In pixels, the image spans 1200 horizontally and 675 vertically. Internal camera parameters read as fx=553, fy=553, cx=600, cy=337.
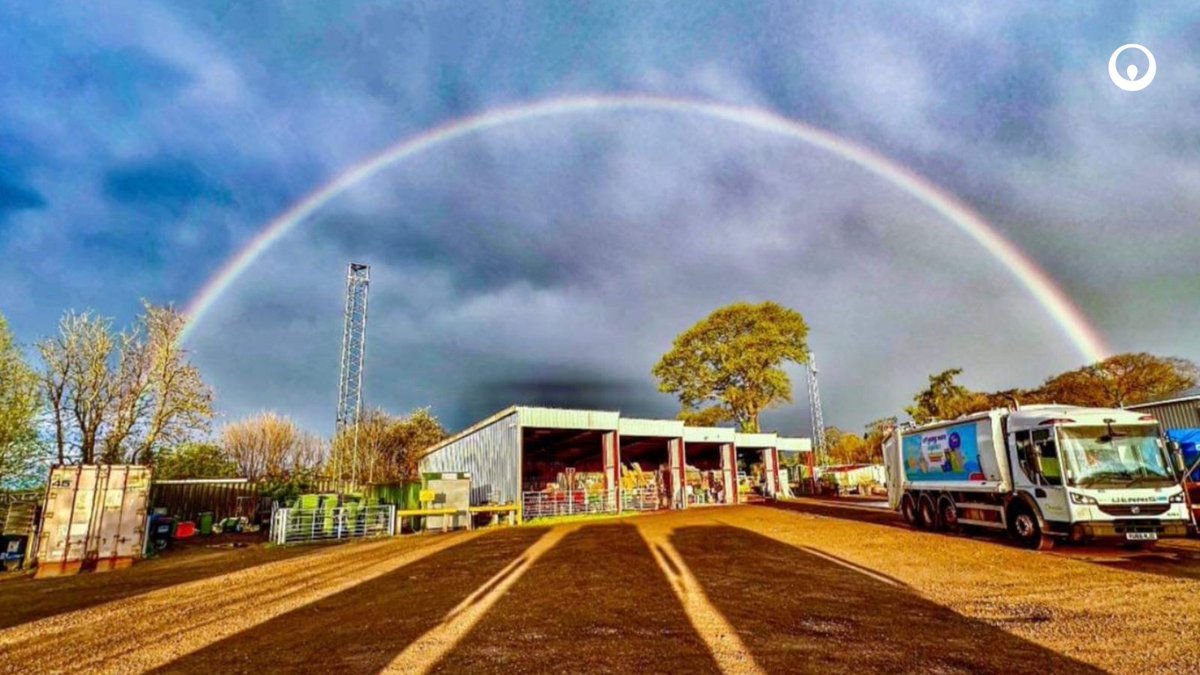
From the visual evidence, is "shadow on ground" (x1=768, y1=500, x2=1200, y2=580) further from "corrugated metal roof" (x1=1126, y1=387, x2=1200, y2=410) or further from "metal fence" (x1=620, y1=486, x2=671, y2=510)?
"metal fence" (x1=620, y1=486, x2=671, y2=510)

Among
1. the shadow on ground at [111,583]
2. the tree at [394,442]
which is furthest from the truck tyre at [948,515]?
the tree at [394,442]

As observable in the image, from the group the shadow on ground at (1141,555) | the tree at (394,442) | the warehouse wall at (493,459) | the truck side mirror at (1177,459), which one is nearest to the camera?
the shadow on ground at (1141,555)

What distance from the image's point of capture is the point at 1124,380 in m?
37.2

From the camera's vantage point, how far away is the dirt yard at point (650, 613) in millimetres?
5020

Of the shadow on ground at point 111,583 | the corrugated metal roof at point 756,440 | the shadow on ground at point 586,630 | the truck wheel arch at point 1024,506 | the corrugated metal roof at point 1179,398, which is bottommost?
the shadow on ground at point 111,583

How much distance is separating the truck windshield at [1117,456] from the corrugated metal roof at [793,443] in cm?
2883

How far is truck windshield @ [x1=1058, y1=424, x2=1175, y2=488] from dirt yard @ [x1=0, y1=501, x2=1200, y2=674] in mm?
1422

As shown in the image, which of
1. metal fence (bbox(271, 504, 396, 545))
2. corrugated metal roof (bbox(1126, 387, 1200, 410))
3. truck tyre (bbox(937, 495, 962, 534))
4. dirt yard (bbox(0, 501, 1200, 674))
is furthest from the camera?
corrugated metal roof (bbox(1126, 387, 1200, 410))

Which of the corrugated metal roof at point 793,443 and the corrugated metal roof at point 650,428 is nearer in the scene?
the corrugated metal roof at point 650,428

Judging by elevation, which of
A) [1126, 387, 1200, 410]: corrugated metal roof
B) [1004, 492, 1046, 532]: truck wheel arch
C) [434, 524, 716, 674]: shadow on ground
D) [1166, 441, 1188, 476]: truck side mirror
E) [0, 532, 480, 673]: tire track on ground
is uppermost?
[1126, 387, 1200, 410]: corrugated metal roof

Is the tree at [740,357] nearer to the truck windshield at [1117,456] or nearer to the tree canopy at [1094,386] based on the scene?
the tree canopy at [1094,386]

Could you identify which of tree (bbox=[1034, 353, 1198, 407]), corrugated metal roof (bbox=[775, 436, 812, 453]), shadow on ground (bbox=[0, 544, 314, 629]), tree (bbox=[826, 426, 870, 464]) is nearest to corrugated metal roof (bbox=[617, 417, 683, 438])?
corrugated metal roof (bbox=[775, 436, 812, 453])

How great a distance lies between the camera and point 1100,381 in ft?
123

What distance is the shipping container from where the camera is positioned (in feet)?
44.8
